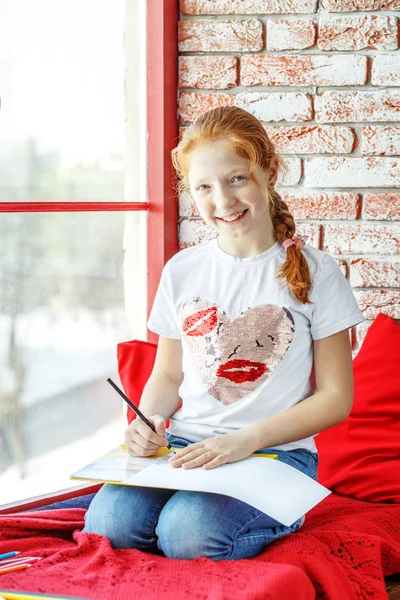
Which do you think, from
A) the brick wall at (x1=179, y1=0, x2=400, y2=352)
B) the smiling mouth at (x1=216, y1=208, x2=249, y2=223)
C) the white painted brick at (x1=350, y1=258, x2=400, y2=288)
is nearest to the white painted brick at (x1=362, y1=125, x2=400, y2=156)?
the brick wall at (x1=179, y1=0, x2=400, y2=352)

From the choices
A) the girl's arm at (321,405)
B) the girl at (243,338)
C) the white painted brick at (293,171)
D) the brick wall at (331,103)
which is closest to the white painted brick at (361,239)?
the brick wall at (331,103)

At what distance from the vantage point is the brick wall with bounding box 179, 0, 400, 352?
6.38ft

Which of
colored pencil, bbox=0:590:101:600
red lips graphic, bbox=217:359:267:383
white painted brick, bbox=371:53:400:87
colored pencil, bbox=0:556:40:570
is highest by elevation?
white painted brick, bbox=371:53:400:87

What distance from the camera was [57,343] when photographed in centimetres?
192

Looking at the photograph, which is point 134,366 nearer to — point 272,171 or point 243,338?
point 243,338

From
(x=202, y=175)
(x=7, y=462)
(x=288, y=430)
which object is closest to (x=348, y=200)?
(x=202, y=175)

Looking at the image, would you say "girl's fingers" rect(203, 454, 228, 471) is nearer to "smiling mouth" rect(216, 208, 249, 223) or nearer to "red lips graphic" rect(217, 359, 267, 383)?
"red lips graphic" rect(217, 359, 267, 383)

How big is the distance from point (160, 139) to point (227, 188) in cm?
57

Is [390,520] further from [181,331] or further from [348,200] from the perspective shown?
[348,200]

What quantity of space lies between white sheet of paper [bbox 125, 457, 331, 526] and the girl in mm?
43

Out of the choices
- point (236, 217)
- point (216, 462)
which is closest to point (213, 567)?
point (216, 462)

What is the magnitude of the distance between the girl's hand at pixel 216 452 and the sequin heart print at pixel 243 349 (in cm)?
14

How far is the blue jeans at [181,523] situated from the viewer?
1331 mm

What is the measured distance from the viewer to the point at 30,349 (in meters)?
1.84
